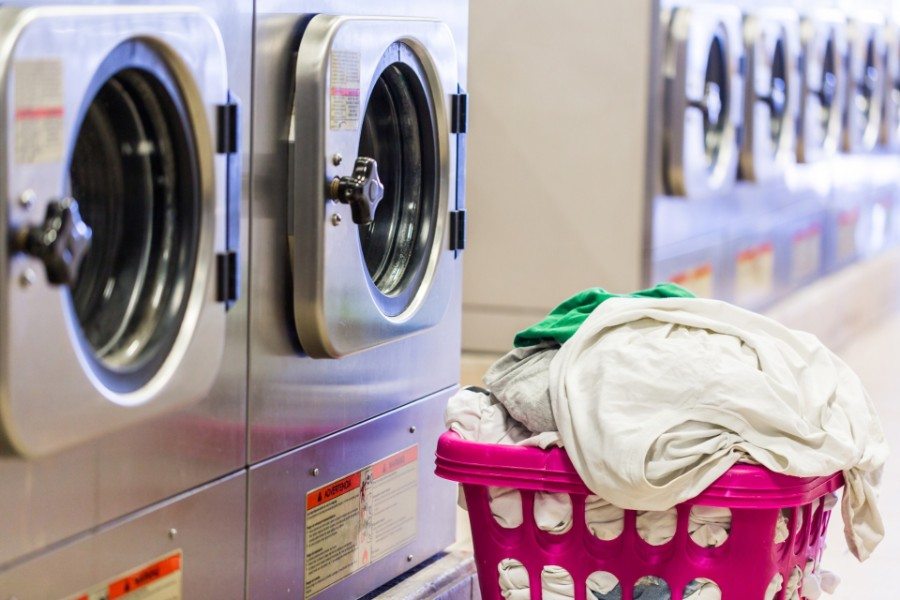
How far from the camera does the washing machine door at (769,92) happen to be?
13.5ft

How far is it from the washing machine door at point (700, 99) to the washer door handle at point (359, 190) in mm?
1893

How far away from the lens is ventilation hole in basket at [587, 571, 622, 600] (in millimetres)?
1634

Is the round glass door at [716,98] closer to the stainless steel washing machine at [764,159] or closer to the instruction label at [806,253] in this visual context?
the stainless steel washing machine at [764,159]

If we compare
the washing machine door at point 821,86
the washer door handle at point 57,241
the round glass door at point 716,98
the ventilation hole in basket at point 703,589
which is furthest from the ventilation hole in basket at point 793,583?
the washing machine door at point 821,86

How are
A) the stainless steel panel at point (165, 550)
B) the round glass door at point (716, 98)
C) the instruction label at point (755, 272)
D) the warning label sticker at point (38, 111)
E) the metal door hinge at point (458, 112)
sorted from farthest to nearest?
the instruction label at point (755, 272) < the round glass door at point (716, 98) < the metal door hinge at point (458, 112) < the stainless steel panel at point (165, 550) < the warning label sticker at point (38, 111)

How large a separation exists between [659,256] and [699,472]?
2020 mm

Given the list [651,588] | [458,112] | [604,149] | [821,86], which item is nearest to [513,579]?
[651,588]

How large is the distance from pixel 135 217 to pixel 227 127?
16 centimetres

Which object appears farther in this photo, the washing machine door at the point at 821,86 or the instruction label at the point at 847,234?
the instruction label at the point at 847,234

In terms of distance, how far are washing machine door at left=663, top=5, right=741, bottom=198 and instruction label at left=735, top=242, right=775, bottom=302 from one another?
15.0 inches

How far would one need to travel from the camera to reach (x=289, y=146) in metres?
1.66

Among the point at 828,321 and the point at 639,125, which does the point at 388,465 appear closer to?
the point at 639,125

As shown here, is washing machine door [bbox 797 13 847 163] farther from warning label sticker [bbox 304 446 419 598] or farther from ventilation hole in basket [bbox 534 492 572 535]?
ventilation hole in basket [bbox 534 492 572 535]

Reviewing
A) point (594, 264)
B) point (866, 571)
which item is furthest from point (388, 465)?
point (594, 264)
